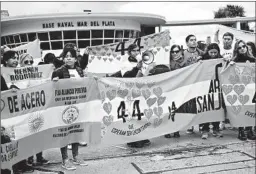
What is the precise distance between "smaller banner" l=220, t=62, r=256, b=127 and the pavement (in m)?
0.46

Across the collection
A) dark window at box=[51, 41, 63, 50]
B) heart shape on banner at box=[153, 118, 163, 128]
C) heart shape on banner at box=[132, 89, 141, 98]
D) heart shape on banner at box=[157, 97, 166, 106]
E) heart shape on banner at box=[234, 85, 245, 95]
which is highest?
dark window at box=[51, 41, 63, 50]

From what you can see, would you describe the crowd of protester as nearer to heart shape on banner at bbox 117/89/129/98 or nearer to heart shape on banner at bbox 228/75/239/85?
heart shape on banner at bbox 228/75/239/85

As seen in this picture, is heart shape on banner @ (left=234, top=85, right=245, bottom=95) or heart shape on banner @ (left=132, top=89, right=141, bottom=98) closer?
heart shape on banner @ (left=132, top=89, right=141, bottom=98)

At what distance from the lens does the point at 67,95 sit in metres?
5.29

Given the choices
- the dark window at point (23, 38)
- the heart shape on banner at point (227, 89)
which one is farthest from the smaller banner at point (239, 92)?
the dark window at point (23, 38)

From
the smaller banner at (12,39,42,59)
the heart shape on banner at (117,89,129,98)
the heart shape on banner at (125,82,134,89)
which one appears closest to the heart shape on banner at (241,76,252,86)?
the heart shape on banner at (125,82,134,89)

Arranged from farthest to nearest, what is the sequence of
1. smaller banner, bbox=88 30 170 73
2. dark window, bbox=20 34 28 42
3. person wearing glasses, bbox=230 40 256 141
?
dark window, bbox=20 34 28 42
smaller banner, bbox=88 30 170 73
person wearing glasses, bbox=230 40 256 141

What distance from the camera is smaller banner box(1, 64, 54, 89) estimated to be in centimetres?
559

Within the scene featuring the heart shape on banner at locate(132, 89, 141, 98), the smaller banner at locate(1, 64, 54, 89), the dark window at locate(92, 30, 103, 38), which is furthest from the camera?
the dark window at locate(92, 30, 103, 38)

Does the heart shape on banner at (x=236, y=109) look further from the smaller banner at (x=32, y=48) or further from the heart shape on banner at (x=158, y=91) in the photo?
the smaller banner at (x=32, y=48)

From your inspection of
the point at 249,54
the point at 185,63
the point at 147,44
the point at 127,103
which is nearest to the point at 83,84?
the point at 127,103

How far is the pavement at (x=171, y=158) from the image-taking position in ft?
16.3

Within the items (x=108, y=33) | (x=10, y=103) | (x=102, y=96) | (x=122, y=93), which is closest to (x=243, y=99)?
(x=122, y=93)

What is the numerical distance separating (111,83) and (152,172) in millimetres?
1685
